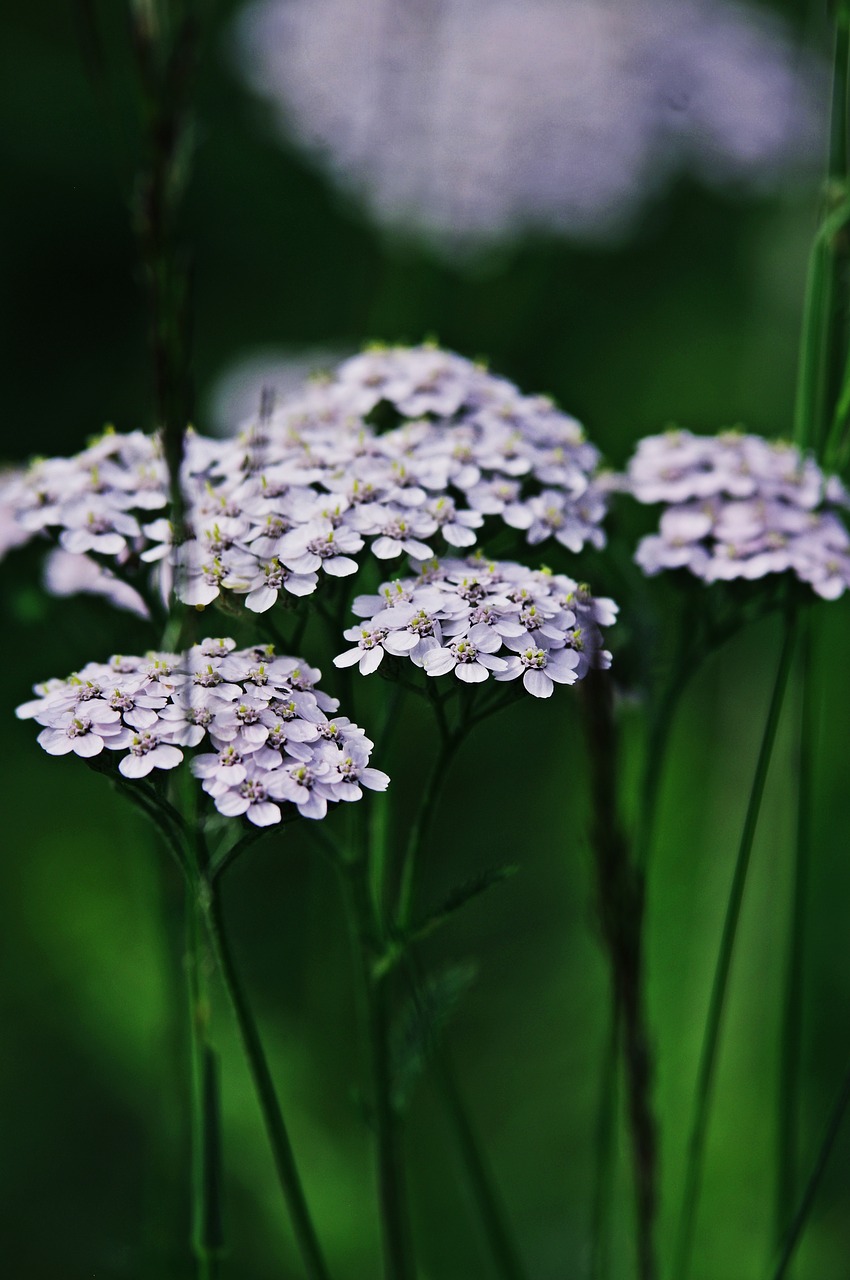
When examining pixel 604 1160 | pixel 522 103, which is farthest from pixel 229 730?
pixel 522 103

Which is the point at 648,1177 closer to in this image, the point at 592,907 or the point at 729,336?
the point at 592,907

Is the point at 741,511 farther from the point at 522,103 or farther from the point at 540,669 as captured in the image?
the point at 522,103

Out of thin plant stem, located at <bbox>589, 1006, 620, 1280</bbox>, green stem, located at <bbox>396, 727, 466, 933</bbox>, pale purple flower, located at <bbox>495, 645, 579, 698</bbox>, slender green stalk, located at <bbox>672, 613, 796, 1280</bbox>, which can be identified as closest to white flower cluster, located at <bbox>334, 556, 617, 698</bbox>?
pale purple flower, located at <bbox>495, 645, 579, 698</bbox>

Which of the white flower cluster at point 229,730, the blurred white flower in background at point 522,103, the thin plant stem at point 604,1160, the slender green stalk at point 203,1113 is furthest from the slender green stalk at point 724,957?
the blurred white flower in background at point 522,103

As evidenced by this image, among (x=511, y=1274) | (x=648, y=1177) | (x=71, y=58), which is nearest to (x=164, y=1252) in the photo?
(x=511, y=1274)

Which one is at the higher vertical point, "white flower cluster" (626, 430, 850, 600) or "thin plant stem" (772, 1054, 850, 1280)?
"white flower cluster" (626, 430, 850, 600)

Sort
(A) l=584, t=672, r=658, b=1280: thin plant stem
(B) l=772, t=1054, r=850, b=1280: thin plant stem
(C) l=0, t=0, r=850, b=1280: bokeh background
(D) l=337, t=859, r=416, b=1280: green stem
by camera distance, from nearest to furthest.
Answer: (A) l=584, t=672, r=658, b=1280: thin plant stem → (B) l=772, t=1054, r=850, b=1280: thin plant stem → (D) l=337, t=859, r=416, b=1280: green stem → (C) l=0, t=0, r=850, b=1280: bokeh background

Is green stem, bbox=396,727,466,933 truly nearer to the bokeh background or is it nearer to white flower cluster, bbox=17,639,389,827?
white flower cluster, bbox=17,639,389,827
